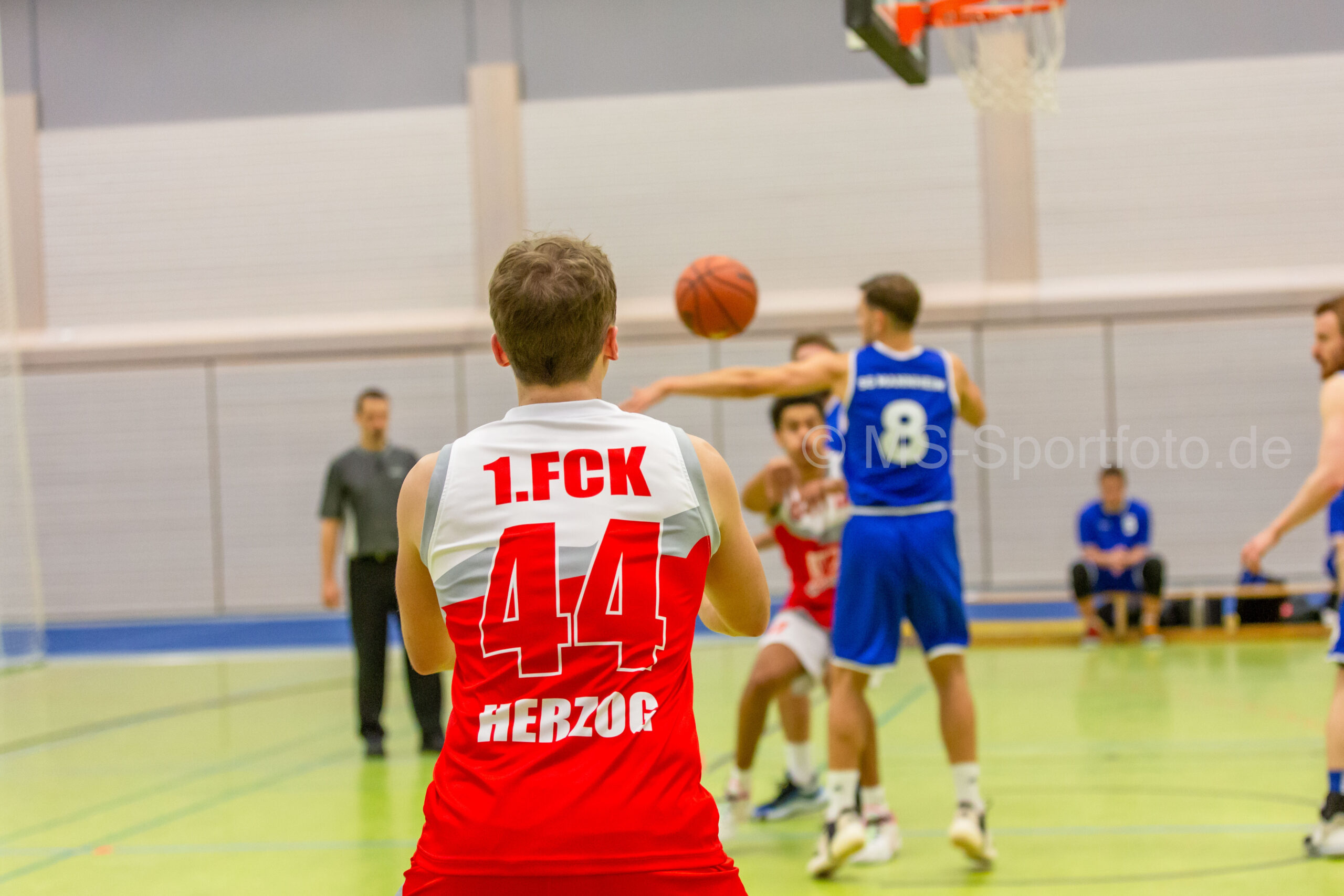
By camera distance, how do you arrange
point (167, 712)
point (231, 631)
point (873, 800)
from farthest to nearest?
point (231, 631)
point (167, 712)
point (873, 800)

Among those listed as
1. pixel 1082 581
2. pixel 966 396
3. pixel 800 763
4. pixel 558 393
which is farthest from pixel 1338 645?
pixel 1082 581

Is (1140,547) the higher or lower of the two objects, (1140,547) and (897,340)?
the lower

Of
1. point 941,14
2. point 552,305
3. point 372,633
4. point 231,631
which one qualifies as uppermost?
point 941,14

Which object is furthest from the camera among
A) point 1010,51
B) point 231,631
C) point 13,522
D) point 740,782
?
point 231,631

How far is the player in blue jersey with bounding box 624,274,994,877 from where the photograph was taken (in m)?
4.51

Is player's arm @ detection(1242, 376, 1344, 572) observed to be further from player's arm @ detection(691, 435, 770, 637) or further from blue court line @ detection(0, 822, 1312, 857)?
player's arm @ detection(691, 435, 770, 637)

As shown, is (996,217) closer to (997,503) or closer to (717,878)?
(997,503)

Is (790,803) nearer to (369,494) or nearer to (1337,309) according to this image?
(1337,309)

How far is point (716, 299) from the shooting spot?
17.1ft

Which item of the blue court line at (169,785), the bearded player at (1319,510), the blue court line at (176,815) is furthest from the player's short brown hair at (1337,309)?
the blue court line at (169,785)

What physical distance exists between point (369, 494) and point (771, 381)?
3.66 metres

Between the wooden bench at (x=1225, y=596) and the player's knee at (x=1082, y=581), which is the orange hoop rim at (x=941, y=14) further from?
the wooden bench at (x=1225, y=596)

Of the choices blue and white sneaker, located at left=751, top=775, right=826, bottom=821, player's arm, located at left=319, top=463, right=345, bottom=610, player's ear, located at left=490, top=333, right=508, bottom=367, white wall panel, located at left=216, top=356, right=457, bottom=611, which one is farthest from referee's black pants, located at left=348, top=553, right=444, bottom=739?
white wall panel, located at left=216, top=356, right=457, bottom=611

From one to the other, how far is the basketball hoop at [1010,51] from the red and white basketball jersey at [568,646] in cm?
905
